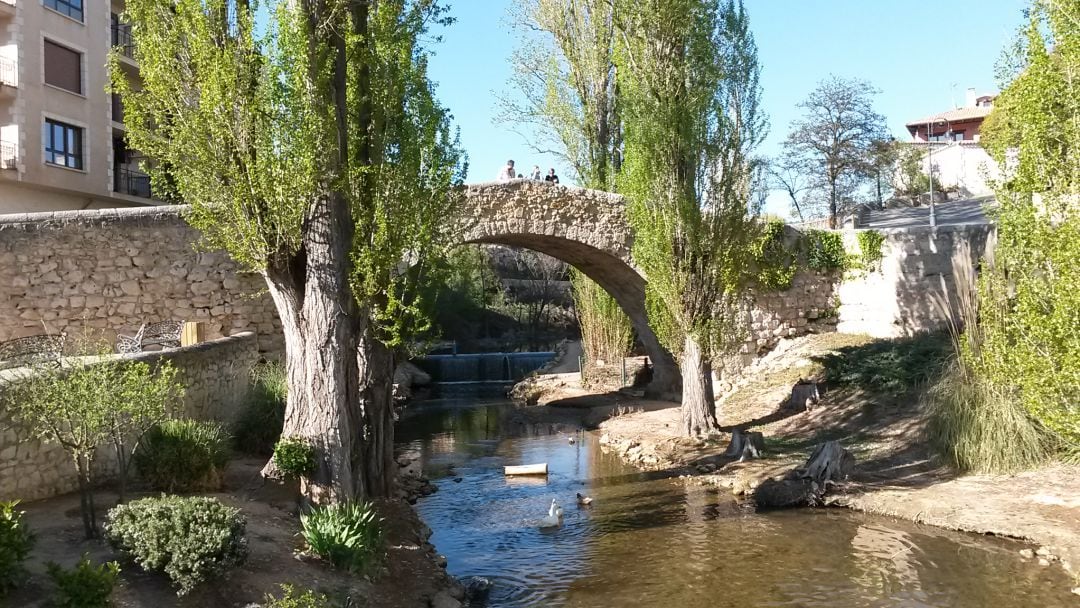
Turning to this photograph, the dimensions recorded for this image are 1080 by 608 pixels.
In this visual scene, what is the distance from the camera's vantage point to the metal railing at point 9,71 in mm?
20250

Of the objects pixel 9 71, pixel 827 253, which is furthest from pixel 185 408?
pixel 9 71

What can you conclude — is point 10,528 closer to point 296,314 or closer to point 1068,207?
point 296,314

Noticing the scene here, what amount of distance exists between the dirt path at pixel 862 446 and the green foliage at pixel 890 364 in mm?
24

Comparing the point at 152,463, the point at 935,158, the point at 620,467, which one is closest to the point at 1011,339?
the point at 620,467

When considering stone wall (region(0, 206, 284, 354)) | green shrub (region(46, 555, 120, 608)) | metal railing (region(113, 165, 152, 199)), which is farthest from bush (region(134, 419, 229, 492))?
metal railing (region(113, 165, 152, 199))

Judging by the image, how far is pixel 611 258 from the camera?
16.8 m

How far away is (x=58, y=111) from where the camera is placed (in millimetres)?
21688

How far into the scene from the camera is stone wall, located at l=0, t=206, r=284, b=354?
12594mm

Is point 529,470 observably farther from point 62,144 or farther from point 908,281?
point 62,144

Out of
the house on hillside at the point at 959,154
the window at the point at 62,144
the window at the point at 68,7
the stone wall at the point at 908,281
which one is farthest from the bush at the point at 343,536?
the house on hillside at the point at 959,154

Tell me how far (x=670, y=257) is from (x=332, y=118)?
6.61 meters

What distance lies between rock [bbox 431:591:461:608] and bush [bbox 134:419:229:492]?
270cm

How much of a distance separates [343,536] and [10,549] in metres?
2.59

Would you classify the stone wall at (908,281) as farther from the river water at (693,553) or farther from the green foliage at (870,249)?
the river water at (693,553)
